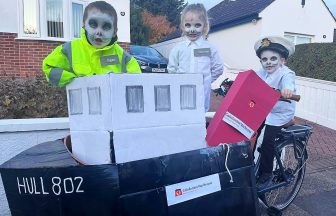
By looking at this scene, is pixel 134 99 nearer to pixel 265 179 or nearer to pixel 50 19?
pixel 265 179

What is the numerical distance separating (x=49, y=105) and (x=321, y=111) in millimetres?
6511

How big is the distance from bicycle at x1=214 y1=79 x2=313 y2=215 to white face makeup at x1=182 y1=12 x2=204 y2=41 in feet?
4.25

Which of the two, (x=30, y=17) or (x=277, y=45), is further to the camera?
(x=30, y=17)

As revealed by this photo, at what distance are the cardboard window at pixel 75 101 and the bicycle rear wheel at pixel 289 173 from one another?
2.22 m

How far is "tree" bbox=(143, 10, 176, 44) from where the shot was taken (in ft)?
95.5

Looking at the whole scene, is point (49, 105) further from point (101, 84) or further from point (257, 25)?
point (257, 25)

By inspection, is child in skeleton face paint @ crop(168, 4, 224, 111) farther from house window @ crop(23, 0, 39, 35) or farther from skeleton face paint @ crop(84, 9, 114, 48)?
house window @ crop(23, 0, 39, 35)

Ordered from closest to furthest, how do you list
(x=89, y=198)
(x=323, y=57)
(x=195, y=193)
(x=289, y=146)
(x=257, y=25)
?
(x=89, y=198) < (x=195, y=193) < (x=289, y=146) < (x=323, y=57) < (x=257, y=25)

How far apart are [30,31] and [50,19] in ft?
2.28

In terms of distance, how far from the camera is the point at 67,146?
201 centimetres

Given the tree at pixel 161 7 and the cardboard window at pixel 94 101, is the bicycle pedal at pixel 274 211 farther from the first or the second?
the tree at pixel 161 7

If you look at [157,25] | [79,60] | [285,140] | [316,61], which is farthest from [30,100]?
[157,25]

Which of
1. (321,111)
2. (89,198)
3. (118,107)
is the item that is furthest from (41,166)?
(321,111)

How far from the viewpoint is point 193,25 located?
2.73 metres
